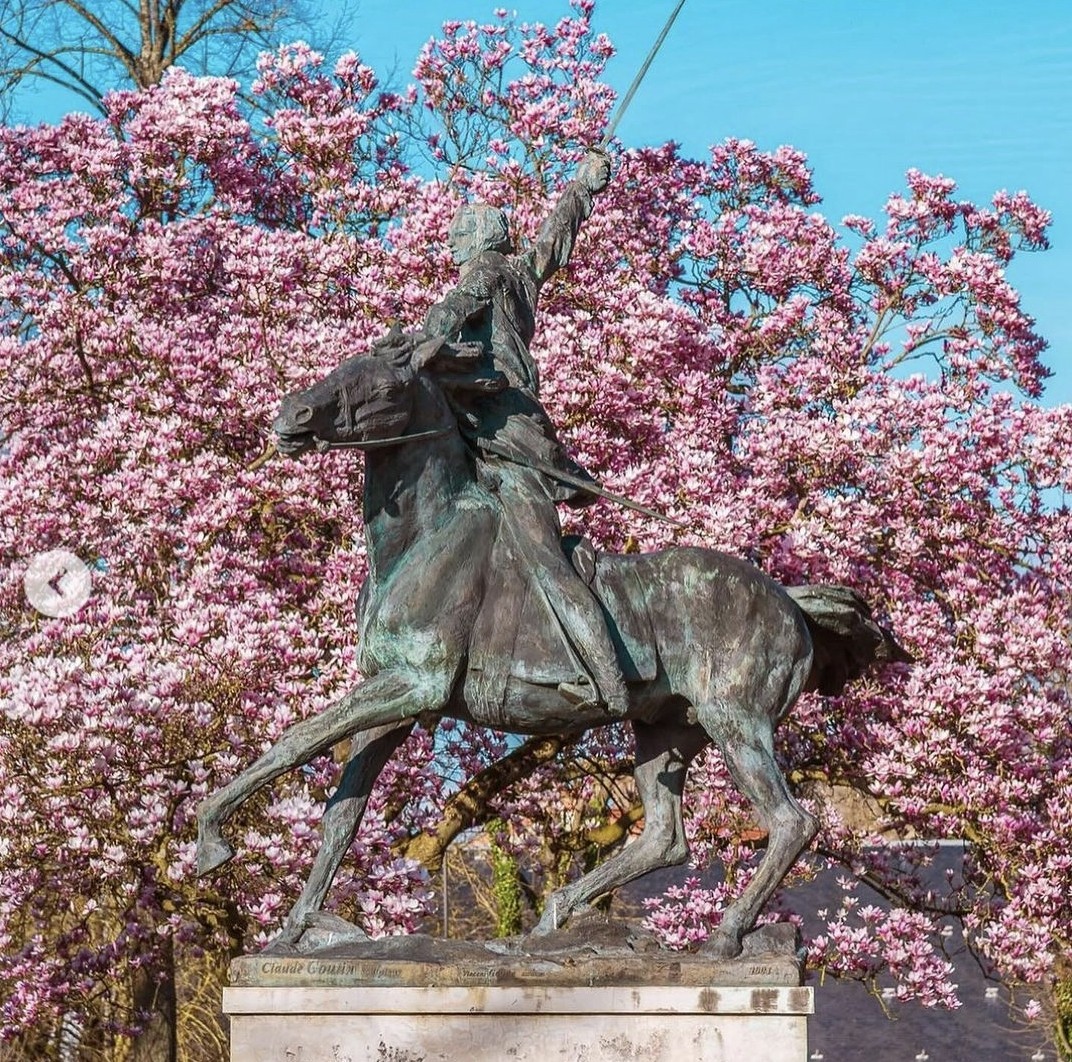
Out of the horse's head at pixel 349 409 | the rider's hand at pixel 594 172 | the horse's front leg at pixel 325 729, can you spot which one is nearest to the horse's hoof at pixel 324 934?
the horse's front leg at pixel 325 729

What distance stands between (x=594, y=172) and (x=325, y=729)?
3.02 m

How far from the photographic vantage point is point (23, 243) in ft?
44.8

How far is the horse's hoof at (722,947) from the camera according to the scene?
22.7 ft

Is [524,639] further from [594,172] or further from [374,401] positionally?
[594,172]

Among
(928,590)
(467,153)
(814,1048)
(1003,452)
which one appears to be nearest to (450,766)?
(928,590)

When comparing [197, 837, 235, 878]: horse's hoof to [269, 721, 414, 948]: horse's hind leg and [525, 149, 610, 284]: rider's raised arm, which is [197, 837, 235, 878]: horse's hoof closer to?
[269, 721, 414, 948]: horse's hind leg

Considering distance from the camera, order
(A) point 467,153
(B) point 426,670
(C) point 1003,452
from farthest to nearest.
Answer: (A) point 467,153 → (C) point 1003,452 → (B) point 426,670

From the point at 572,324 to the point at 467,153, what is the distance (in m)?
3.22

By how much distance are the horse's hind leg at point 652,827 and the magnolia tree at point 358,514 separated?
2.73 meters

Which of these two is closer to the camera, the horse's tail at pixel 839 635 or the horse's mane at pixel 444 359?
the horse's mane at pixel 444 359

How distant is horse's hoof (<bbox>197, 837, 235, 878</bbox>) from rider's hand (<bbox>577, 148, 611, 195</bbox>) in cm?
340

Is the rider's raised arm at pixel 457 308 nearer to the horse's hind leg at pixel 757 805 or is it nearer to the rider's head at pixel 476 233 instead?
the rider's head at pixel 476 233

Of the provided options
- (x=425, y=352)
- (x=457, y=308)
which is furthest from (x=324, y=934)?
(x=457, y=308)

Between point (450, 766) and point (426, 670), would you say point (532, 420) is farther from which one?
point (450, 766)
